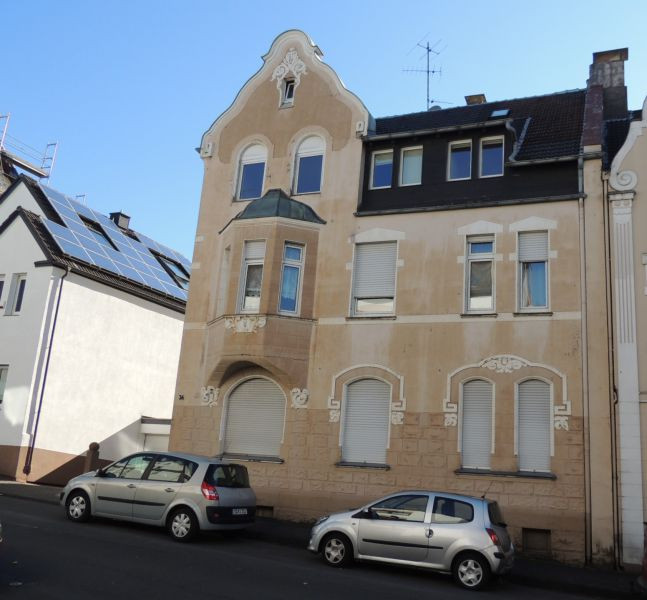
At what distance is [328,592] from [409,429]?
7351 mm

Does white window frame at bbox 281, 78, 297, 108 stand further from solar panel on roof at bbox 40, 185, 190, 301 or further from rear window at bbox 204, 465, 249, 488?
rear window at bbox 204, 465, 249, 488

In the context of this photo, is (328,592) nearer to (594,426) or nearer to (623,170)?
(594,426)

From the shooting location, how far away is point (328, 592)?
9.70m

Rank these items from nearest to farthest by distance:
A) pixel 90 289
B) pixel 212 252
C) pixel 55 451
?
1. pixel 212 252
2. pixel 55 451
3. pixel 90 289

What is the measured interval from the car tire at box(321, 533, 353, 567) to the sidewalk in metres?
2.26

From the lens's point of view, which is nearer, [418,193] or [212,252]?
[418,193]

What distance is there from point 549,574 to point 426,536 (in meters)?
3.31

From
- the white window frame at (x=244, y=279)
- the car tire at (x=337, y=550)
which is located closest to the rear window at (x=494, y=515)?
the car tire at (x=337, y=550)

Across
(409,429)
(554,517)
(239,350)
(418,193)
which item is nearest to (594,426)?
(554,517)

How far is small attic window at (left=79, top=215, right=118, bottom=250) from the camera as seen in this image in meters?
29.2

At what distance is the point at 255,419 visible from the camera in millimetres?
18312

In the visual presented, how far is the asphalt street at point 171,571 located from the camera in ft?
29.2

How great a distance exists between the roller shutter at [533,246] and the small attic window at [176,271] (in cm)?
1928

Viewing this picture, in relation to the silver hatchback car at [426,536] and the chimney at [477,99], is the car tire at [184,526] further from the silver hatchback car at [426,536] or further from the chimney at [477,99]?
the chimney at [477,99]
